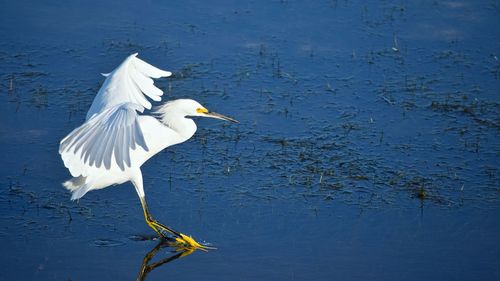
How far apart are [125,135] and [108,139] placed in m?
0.11

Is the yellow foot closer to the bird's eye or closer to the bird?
the bird

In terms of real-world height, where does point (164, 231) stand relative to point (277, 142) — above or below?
below

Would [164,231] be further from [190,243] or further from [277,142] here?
[277,142]

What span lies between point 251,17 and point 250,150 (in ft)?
10.6

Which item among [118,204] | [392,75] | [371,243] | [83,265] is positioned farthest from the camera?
[392,75]

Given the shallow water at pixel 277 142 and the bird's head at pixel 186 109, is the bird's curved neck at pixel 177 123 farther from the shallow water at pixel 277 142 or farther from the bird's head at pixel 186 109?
the shallow water at pixel 277 142

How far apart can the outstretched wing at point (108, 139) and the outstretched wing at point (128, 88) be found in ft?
3.34

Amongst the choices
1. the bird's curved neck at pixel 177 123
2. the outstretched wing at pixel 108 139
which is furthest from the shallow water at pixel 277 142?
the outstretched wing at pixel 108 139

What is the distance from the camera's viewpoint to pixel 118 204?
7.15 m

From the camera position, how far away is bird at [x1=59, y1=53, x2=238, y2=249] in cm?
572

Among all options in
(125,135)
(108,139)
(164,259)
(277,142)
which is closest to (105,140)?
(108,139)

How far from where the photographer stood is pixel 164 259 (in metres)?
6.56

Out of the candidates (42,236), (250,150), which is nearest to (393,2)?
(250,150)

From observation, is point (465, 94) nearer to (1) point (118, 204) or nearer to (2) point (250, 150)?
(2) point (250, 150)
